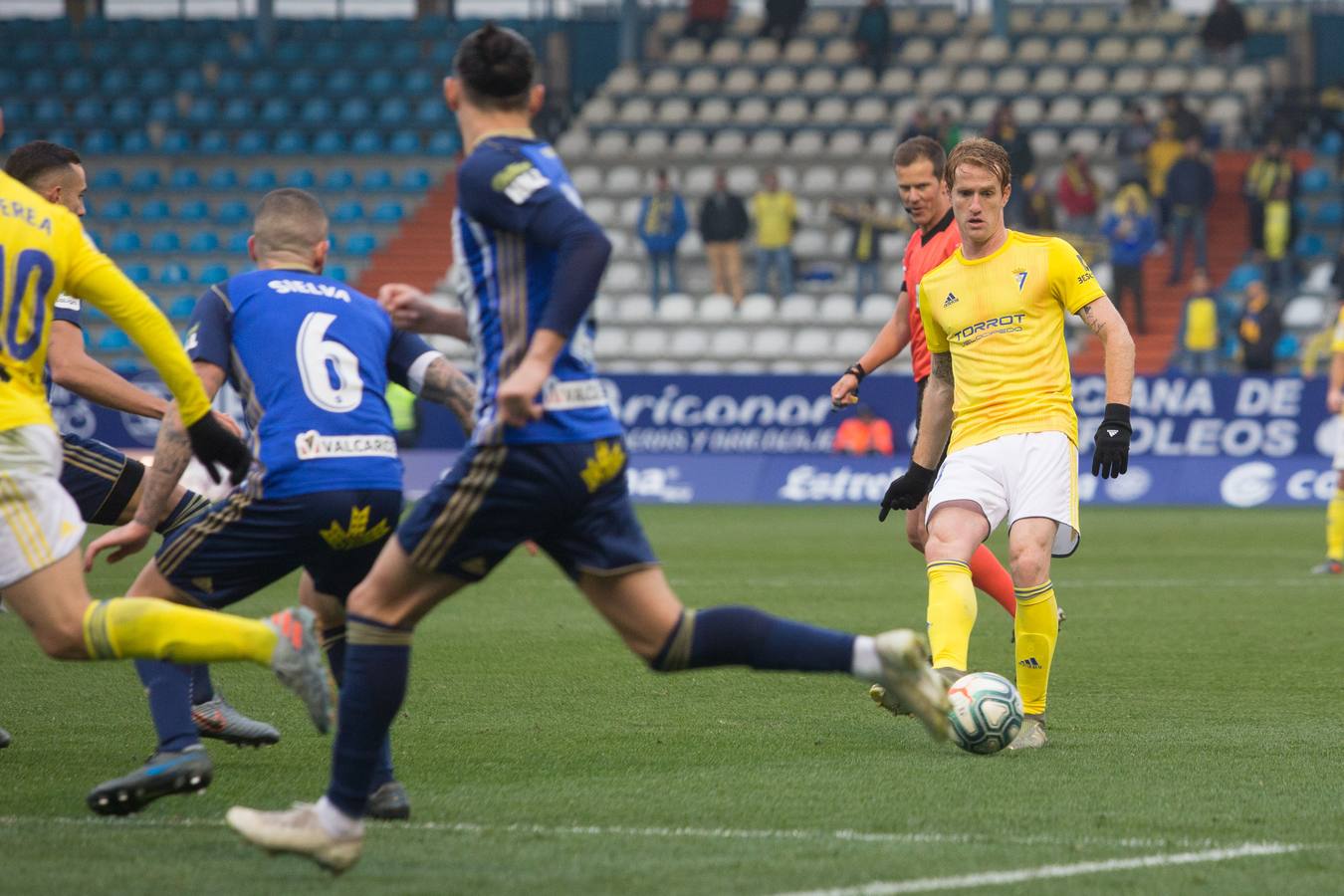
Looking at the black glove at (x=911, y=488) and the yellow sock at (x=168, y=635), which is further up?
the yellow sock at (x=168, y=635)

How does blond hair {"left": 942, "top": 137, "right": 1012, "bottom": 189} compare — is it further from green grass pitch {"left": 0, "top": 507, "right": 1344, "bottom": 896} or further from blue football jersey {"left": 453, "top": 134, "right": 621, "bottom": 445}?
blue football jersey {"left": 453, "top": 134, "right": 621, "bottom": 445}

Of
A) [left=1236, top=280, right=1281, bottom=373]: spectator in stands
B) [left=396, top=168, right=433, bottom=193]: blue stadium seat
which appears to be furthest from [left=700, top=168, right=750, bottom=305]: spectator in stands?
[left=1236, top=280, right=1281, bottom=373]: spectator in stands

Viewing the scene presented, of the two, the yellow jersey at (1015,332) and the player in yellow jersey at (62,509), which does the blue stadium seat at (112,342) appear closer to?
the yellow jersey at (1015,332)

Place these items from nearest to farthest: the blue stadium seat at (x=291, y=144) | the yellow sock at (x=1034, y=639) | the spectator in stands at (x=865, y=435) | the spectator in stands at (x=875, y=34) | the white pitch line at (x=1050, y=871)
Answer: the white pitch line at (x=1050, y=871)
the yellow sock at (x=1034, y=639)
the spectator in stands at (x=865, y=435)
the spectator in stands at (x=875, y=34)
the blue stadium seat at (x=291, y=144)

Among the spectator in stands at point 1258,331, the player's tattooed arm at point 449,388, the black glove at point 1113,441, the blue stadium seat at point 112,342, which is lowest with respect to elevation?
the blue stadium seat at point 112,342

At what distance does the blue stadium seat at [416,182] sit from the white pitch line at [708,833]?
26.5 m

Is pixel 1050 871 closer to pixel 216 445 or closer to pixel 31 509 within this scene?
pixel 216 445

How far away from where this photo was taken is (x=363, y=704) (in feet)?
16.0

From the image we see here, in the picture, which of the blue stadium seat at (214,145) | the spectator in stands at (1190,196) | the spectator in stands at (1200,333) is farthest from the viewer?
the blue stadium seat at (214,145)

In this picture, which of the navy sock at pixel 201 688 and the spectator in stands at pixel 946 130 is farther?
the spectator in stands at pixel 946 130

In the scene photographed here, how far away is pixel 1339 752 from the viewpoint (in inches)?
269

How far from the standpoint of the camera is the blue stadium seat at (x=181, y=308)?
94.7 ft

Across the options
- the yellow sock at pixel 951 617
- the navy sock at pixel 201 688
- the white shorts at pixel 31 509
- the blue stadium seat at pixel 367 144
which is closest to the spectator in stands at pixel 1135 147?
the blue stadium seat at pixel 367 144

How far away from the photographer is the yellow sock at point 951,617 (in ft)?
22.5
